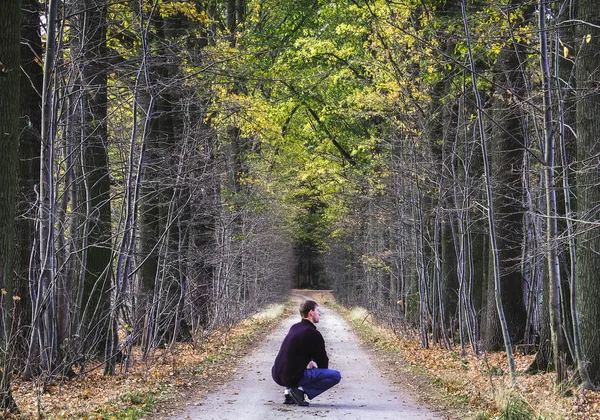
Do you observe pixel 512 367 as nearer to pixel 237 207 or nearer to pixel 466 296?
pixel 466 296

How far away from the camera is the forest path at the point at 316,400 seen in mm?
8758

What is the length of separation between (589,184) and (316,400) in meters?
5.02

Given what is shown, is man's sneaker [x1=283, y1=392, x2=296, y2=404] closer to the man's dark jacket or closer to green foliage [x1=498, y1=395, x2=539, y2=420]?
the man's dark jacket

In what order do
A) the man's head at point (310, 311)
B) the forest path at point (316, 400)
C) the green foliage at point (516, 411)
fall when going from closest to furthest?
the green foliage at point (516, 411) → the forest path at point (316, 400) → the man's head at point (310, 311)

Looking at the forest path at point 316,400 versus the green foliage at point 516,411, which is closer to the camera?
the green foliage at point 516,411

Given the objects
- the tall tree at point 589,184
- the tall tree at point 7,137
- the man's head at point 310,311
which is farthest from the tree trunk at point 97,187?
the tall tree at point 589,184

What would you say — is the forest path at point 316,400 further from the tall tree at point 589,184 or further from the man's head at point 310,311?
the tall tree at point 589,184

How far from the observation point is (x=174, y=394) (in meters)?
10.3

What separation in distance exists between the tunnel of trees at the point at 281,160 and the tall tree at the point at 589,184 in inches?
1.3

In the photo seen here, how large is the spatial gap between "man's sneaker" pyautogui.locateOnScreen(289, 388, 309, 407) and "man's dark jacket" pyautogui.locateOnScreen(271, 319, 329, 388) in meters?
0.07

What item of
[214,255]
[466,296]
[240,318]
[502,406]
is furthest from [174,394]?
[240,318]

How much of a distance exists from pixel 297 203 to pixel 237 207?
19135 mm

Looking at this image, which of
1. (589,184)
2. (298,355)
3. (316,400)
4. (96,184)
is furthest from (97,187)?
(589,184)

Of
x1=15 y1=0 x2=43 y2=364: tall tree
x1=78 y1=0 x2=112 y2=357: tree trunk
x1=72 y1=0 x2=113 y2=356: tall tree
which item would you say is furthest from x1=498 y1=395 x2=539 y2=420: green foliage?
x1=15 y1=0 x2=43 y2=364: tall tree
